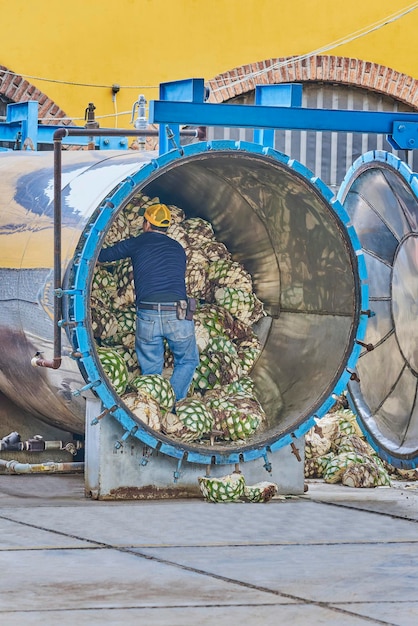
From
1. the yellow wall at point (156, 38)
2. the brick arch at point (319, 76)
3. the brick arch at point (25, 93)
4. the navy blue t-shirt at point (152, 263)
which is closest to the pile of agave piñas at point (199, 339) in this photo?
the navy blue t-shirt at point (152, 263)

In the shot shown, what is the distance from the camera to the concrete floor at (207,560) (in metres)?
6.26

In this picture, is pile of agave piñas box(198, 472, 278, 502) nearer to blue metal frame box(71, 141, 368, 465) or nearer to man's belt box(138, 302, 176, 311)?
blue metal frame box(71, 141, 368, 465)

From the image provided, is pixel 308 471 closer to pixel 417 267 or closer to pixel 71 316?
pixel 417 267

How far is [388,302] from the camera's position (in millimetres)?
10672

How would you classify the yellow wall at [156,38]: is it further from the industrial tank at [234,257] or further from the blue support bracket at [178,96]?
the blue support bracket at [178,96]

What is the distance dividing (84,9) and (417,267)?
7.50m

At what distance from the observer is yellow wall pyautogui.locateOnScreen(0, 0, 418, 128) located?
16.4 m

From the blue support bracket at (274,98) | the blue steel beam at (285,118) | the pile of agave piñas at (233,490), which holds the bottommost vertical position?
the pile of agave piñas at (233,490)

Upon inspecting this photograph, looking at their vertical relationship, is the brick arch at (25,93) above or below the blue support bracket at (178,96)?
above

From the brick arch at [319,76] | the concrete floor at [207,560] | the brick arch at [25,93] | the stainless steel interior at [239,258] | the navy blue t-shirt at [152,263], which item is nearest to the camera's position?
the concrete floor at [207,560]

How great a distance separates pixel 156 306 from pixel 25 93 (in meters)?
6.49

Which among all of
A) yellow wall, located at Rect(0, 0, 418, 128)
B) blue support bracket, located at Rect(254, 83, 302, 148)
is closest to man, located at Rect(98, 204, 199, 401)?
blue support bracket, located at Rect(254, 83, 302, 148)

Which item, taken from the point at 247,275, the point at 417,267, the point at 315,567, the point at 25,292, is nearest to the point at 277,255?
the point at 247,275

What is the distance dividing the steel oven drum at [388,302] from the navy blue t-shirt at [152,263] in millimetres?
1382
